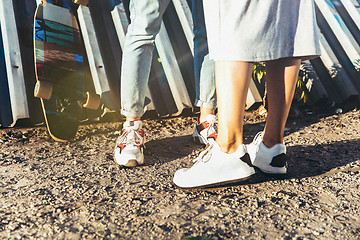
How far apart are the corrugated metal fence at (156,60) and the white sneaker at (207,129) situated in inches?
26.9

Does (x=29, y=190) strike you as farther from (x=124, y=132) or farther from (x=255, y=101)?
(x=255, y=101)

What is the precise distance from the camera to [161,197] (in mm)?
1508

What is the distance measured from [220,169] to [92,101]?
55.9 inches

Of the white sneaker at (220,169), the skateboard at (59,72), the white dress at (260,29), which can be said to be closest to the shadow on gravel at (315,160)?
the white sneaker at (220,169)

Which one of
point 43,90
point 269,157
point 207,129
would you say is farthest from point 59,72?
point 269,157

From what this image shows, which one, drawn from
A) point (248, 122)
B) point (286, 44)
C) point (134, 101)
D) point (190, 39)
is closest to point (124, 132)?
point (134, 101)

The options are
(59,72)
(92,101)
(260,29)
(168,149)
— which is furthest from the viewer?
(92,101)

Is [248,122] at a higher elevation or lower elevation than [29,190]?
lower

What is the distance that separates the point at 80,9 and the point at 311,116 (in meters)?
2.42

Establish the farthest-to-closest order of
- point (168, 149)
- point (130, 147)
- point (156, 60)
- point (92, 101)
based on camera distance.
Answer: point (156, 60) → point (92, 101) → point (168, 149) → point (130, 147)

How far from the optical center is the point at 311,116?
→ 3.17m

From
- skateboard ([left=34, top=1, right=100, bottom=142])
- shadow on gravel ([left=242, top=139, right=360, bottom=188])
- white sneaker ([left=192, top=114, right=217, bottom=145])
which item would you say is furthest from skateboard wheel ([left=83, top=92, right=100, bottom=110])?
shadow on gravel ([left=242, top=139, right=360, bottom=188])

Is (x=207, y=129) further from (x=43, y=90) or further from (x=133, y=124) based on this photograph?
(x=43, y=90)

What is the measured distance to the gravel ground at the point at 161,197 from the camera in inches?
48.8
